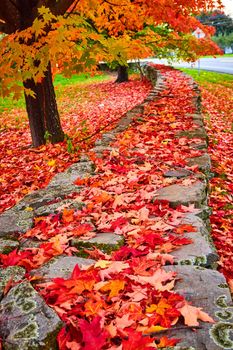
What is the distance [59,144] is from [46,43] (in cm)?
202

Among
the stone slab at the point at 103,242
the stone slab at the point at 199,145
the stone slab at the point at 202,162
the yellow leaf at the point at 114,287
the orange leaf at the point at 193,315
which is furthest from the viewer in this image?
the stone slab at the point at 199,145

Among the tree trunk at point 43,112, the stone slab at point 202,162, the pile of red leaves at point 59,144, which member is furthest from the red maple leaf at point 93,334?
the tree trunk at point 43,112

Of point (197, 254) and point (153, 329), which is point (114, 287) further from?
point (197, 254)

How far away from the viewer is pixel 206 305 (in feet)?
6.42

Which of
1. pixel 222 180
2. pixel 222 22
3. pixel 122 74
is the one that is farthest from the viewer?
pixel 222 22

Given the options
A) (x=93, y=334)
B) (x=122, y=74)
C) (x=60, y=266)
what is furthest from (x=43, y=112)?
(x=122, y=74)

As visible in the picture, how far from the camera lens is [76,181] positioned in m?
4.21

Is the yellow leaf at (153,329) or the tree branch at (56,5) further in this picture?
the tree branch at (56,5)

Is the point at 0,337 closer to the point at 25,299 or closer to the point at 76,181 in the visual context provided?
the point at 25,299

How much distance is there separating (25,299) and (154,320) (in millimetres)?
663

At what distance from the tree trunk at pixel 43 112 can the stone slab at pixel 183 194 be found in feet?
12.9

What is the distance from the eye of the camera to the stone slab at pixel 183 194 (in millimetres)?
3342

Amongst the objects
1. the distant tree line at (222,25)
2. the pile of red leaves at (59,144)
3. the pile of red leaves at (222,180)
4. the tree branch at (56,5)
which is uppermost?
the distant tree line at (222,25)

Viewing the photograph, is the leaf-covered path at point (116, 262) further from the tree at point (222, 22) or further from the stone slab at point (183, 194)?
the tree at point (222, 22)
